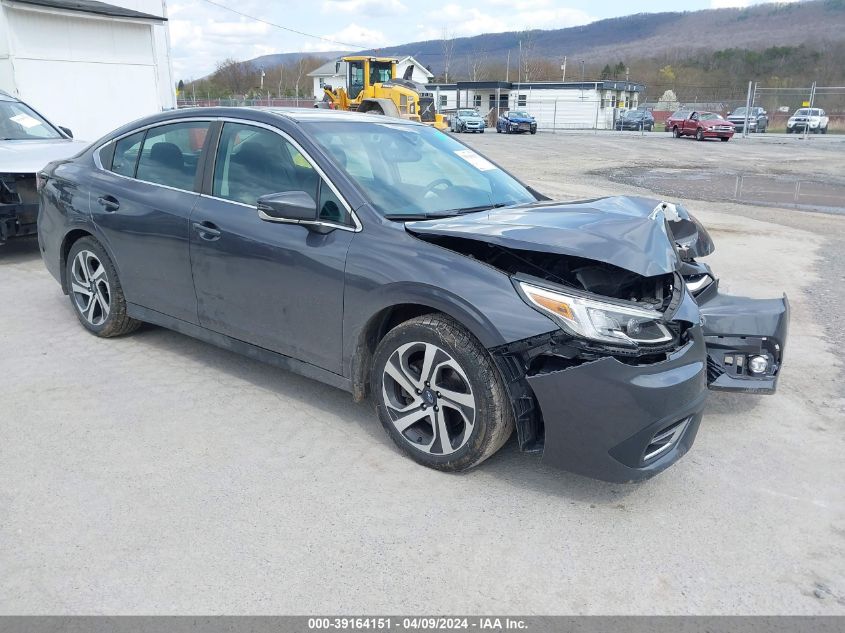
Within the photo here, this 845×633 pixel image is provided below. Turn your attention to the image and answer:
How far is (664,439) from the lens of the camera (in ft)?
10.2

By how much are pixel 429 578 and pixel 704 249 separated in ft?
9.87

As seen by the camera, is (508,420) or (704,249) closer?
(508,420)

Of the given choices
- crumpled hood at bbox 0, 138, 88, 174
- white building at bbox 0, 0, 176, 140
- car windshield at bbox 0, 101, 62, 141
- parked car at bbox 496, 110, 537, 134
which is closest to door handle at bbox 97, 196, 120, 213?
crumpled hood at bbox 0, 138, 88, 174

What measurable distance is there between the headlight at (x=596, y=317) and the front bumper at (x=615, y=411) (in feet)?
0.41

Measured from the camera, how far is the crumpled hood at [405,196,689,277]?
318cm

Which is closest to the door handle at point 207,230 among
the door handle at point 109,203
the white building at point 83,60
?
the door handle at point 109,203

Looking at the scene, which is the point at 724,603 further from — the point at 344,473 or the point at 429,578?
the point at 344,473

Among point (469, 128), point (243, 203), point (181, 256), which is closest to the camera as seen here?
point (243, 203)

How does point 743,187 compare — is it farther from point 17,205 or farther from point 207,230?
point 207,230

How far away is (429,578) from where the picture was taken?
273 centimetres

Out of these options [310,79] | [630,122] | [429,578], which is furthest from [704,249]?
[310,79]

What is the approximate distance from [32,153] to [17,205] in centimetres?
83

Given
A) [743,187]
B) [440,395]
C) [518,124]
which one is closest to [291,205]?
[440,395]
